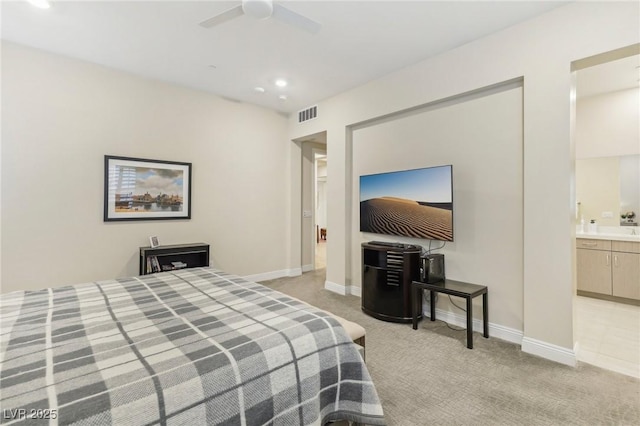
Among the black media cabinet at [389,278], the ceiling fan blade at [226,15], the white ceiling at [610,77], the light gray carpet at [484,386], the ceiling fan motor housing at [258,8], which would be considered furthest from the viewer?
the white ceiling at [610,77]

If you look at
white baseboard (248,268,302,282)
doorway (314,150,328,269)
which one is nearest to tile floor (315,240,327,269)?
doorway (314,150,328,269)

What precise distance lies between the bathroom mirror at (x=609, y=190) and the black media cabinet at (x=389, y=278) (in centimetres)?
316

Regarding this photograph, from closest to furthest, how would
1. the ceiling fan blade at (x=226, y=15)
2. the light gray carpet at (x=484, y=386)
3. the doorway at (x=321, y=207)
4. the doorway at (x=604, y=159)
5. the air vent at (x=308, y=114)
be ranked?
1. the light gray carpet at (x=484, y=386)
2. the ceiling fan blade at (x=226, y=15)
3. the doorway at (x=604, y=159)
4. the air vent at (x=308, y=114)
5. the doorway at (x=321, y=207)

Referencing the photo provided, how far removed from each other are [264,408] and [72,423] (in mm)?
590

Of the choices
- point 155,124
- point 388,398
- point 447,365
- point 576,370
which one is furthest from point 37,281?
point 576,370

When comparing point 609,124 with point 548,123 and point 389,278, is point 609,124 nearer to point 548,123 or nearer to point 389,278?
point 548,123

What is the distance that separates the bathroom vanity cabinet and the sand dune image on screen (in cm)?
257

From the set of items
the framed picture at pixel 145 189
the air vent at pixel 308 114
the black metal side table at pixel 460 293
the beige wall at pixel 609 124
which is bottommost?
the black metal side table at pixel 460 293

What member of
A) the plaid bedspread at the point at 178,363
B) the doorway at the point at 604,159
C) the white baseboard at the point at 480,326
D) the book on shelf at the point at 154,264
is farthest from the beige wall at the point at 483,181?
the book on shelf at the point at 154,264

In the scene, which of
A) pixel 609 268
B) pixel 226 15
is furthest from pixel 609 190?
pixel 226 15

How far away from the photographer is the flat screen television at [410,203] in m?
3.07

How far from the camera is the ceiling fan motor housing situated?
6.71 ft

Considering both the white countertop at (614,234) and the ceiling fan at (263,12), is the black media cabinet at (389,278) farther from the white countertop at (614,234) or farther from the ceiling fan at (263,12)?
the white countertop at (614,234)

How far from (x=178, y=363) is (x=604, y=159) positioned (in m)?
5.81
